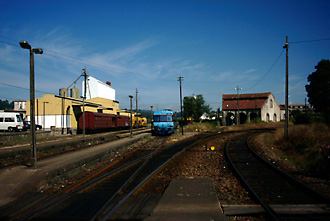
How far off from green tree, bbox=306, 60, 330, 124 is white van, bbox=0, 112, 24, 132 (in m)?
54.9

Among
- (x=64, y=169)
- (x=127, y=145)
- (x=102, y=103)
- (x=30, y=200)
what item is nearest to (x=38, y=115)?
(x=102, y=103)

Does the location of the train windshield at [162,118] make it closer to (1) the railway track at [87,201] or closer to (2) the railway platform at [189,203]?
(1) the railway track at [87,201]

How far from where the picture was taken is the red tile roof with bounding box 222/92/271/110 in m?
59.7

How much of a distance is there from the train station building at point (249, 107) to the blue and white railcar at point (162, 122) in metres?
30.2

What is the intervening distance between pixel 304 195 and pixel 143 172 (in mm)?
5868

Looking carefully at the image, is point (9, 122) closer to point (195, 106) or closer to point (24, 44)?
point (24, 44)

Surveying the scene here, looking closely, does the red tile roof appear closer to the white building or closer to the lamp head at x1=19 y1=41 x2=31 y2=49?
the white building

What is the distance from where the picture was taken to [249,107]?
59.7m

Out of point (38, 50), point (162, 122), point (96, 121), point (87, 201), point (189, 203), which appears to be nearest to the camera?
point (189, 203)

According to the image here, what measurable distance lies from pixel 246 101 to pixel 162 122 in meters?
38.8

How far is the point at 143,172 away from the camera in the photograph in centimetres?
1017

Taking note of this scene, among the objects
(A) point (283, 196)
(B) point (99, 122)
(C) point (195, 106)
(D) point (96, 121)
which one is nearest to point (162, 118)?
(D) point (96, 121)

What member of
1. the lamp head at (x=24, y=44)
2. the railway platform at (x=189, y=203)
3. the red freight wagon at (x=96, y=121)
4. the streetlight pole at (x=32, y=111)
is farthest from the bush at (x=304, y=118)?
the lamp head at (x=24, y=44)

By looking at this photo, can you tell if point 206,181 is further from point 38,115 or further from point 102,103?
point 102,103
